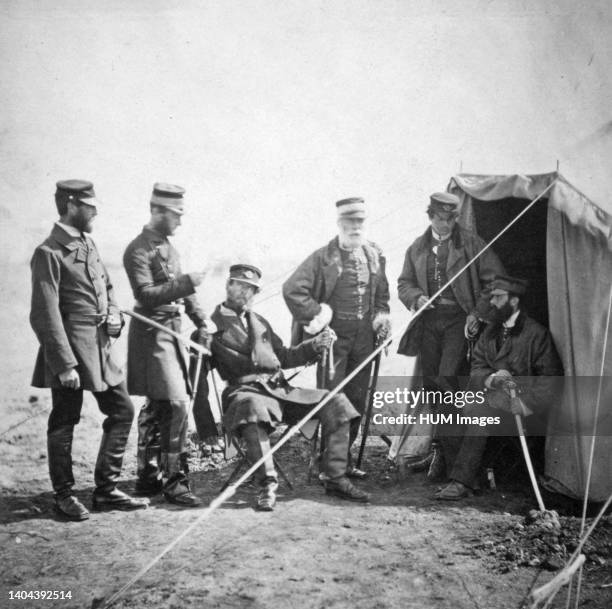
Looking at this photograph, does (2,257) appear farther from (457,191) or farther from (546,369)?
(546,369)

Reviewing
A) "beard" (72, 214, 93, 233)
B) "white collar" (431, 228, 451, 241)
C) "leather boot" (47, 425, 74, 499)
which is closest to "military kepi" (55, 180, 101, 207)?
"beard" (72, 214, 93, 233)

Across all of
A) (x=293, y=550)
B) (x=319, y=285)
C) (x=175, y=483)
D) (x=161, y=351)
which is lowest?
(x=293, y=550)

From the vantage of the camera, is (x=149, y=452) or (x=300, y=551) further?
(x=149, y=452)

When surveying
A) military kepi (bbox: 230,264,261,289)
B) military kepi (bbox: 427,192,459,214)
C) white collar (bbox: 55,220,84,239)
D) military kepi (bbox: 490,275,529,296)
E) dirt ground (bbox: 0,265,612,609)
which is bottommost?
dirt ground (bbox: 0,265,612,609)

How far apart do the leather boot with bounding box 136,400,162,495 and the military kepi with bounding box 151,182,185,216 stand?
4.65 feet

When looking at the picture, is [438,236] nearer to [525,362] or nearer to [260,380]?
[525,362]

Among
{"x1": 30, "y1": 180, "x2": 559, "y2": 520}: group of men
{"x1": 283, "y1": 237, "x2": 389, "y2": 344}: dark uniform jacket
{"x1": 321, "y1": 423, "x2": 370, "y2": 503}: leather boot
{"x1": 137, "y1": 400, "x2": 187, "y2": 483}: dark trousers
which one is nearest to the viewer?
{"x1": 30, "y1": 180, "x2": 559, "y2": 520}: group of men

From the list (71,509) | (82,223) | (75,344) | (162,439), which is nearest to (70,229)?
(82,223)

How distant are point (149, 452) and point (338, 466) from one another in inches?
53.7

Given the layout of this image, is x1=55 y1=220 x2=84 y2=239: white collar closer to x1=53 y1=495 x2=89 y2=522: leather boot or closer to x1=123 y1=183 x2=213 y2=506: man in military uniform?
x1=123 y1=183 x2=213 y2=506: man in military uniform

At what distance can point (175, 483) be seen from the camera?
184 inches

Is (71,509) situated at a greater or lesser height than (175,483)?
lesser

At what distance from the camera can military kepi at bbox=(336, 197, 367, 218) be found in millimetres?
5539

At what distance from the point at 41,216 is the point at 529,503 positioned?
14.6 feet
